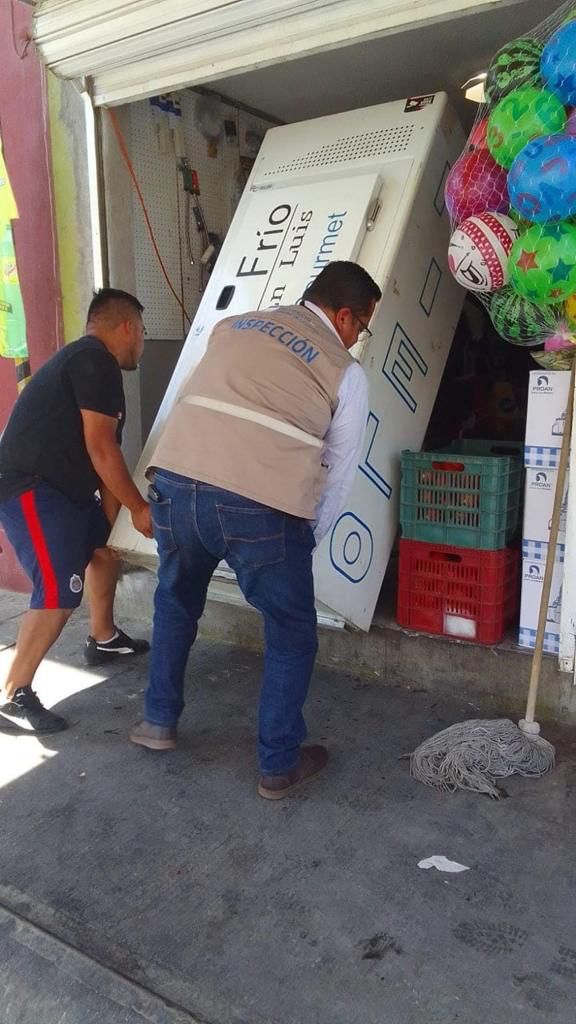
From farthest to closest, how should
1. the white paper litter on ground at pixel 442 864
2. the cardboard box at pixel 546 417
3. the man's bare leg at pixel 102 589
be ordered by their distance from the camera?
the man's bare leg at pixel 102 589, the cardboard box at pixel 546 417, the white paper litter on ground at pixel 442 864

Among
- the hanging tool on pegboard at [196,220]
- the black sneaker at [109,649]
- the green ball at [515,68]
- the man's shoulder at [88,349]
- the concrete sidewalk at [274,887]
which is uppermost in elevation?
the hanging tool on pegboard at [196,220]

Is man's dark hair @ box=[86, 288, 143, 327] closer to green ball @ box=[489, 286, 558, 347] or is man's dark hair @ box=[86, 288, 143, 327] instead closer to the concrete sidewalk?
green ball @ box=[489, 286, 558, 347]

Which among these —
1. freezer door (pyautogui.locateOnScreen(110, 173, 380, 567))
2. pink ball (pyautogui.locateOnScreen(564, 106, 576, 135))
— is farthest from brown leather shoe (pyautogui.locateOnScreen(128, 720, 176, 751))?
pink ball (pyautogui.locateOnScreen(564, 106, 576, 135))

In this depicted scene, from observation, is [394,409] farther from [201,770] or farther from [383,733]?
[201,770]

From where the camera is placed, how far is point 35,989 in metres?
2.09

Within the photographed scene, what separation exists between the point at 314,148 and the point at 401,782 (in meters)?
3.07

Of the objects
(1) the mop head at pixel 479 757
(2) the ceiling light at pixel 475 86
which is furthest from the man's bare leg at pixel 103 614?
(2) the ceiling light at pixel 475 86

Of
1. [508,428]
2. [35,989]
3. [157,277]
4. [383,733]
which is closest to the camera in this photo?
[35,989]

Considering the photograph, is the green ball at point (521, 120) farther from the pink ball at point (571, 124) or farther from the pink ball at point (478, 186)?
the pink ball at point (478, 186)

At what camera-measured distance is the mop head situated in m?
2.86

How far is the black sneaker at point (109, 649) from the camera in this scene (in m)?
4.14

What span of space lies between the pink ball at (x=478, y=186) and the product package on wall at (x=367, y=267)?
0.48 meters

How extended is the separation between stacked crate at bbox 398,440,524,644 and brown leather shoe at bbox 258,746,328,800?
88 cm

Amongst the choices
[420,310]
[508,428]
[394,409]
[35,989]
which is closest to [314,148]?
[420,310]
